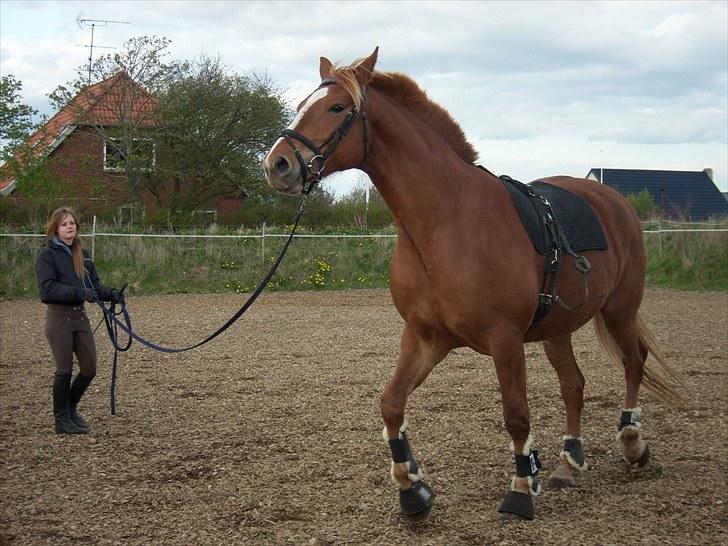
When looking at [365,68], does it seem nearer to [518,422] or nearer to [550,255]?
[550,255]

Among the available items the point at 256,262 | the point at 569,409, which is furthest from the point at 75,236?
the point at 256,262

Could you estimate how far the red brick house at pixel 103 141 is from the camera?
26.6m

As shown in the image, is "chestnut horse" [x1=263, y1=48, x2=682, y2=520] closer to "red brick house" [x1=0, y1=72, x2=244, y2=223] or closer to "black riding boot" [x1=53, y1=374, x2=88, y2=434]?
"black riding boot" [x1=53, y1=374, x2=88, y2=434]

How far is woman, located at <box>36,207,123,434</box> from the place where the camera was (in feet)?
20.8

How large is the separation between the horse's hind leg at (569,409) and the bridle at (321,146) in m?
2.33

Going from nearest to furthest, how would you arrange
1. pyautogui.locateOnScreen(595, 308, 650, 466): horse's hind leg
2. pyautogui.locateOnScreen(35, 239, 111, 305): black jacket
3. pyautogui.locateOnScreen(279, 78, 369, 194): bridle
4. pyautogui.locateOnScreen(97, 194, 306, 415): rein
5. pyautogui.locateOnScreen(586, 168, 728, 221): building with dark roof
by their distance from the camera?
pyautogui.locateOnScreen(279, 78, 369, 194): bridle, pyautogui.locateOnScreen(97, 194, 306, 415): rein, pyautogui.locateOnScreen(595, 308, 650, 466): horse's hind leg, pyautogui.locateOnScreen(35, 239, 111, 305): black jacket, pyautogui.locateOnScreen(586, 168, 728, 221): building with dark roof

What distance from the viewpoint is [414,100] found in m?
4.64

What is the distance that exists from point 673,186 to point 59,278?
42.1 metres

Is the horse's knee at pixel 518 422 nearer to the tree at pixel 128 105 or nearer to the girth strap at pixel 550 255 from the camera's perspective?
the girth strap at pixel 550 255

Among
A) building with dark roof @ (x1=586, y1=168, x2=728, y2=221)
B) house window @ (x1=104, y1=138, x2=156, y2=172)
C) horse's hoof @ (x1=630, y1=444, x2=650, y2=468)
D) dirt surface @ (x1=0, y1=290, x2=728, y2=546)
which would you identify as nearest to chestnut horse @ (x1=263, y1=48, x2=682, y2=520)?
dirt surface @ (x1=0, y1=290, x2=728, y2=546)

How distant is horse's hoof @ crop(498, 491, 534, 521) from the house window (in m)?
24.6

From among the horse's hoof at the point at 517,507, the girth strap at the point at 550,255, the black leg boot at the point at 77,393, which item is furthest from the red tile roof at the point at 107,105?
the horse's hoof at the point at 517,507

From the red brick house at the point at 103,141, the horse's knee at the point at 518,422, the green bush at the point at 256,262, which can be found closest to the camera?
the horse's knee at the point at 518,422

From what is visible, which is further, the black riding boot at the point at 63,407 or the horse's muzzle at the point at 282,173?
the black riding boot at the point at 63,407
